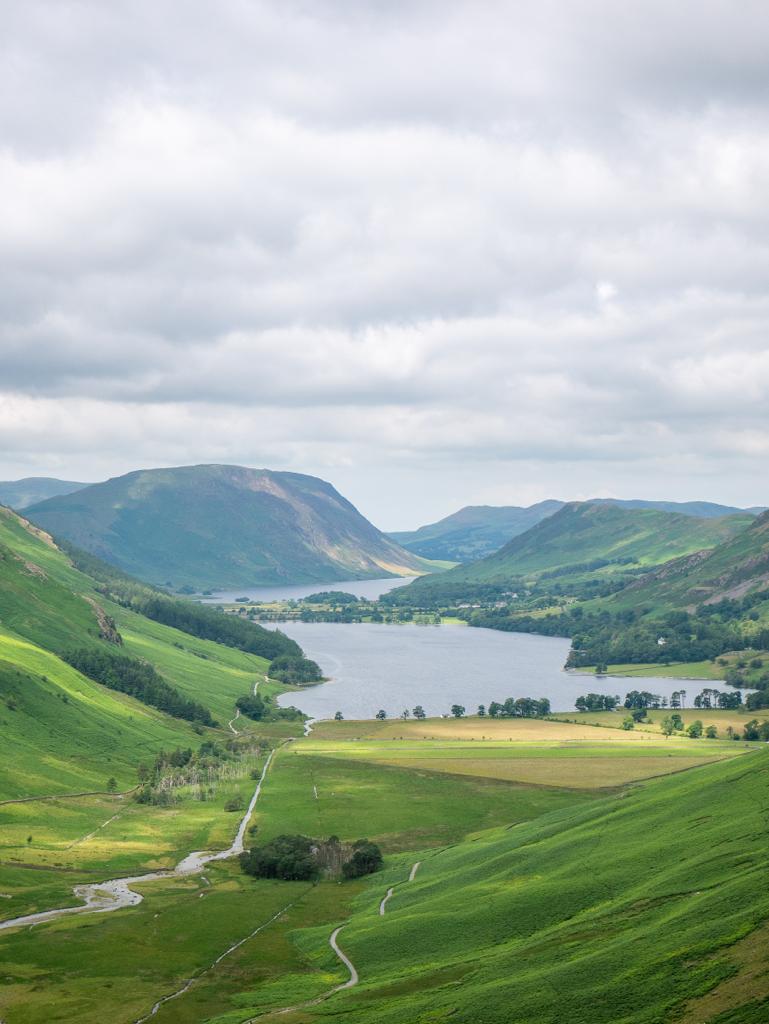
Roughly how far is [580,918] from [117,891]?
76910mm

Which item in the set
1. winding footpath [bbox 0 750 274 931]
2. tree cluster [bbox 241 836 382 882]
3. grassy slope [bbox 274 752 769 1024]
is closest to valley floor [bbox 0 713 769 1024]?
grassy slope [bbox 274 752 769 1024]

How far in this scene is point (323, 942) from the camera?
115 metres

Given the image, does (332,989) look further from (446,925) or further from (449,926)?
(446,925)

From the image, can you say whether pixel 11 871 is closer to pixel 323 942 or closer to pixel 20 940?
pixel 20 940

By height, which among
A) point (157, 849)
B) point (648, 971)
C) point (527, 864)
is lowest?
point (157, 849)

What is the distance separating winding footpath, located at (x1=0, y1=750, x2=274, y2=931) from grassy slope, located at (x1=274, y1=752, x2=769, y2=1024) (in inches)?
1239

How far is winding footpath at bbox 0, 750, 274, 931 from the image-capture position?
12794cm

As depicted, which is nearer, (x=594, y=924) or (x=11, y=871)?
(x=594, y=924)

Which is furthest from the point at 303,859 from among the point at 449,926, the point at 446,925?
the point at 449,926

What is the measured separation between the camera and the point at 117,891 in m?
144

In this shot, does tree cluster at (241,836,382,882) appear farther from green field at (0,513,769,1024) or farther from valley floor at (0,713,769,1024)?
green field at (0,513,769,1024)

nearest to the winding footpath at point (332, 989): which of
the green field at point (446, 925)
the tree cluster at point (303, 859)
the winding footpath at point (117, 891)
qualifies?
the green field at point (446, 925)

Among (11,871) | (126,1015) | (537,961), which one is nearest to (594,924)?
(537,961)

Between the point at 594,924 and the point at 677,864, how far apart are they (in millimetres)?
14292
